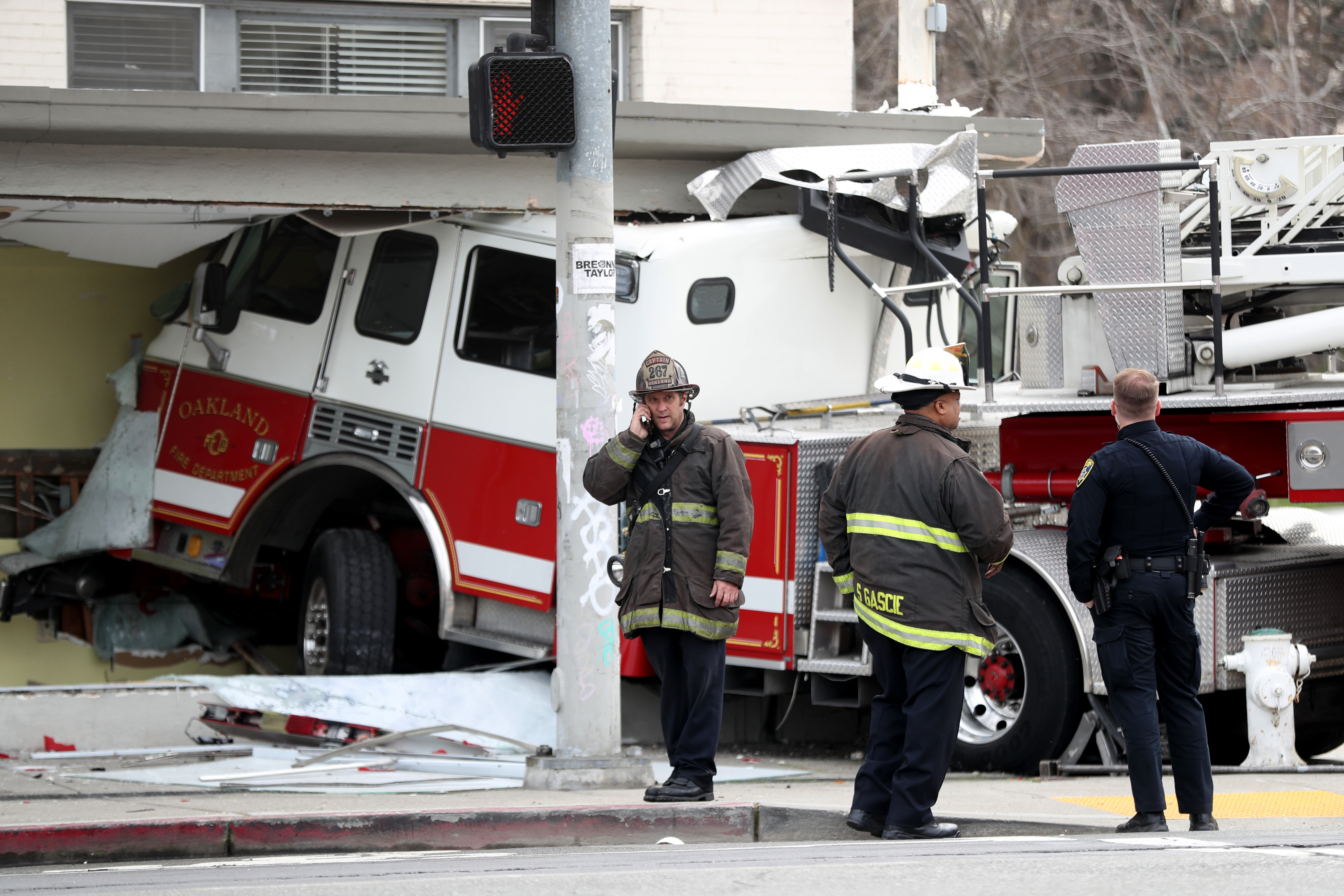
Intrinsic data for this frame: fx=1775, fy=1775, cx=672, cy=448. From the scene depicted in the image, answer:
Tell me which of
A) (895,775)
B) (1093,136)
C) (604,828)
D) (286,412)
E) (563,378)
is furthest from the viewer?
(1093,136)

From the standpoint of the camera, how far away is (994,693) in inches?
305

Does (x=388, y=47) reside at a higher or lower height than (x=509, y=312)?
higher

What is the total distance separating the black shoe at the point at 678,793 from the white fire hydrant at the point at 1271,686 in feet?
7.51

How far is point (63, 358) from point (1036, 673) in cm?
643

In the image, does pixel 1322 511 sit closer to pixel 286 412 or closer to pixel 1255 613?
pixel 1255 613

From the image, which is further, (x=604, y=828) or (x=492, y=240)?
(x=492, y=240)

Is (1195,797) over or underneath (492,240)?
underneath

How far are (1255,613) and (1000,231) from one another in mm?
3216

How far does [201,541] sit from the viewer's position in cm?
1002

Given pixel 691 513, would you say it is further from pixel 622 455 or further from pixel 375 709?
pixel 375 709

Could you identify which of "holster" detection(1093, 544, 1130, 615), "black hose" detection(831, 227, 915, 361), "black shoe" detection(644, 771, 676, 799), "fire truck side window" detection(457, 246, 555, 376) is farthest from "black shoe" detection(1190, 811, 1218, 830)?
"fire truck side window" detection(457, 246, 555, 376)

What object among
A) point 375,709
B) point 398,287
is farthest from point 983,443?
point 398,287

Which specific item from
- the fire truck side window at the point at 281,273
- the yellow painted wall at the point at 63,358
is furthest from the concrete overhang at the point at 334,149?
the yellow painted wall at the point at 63,358

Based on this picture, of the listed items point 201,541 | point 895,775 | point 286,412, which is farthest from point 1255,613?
point 201,541
